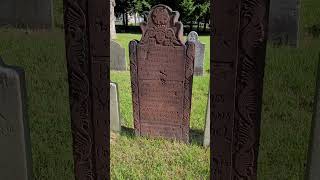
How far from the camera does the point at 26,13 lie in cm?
520

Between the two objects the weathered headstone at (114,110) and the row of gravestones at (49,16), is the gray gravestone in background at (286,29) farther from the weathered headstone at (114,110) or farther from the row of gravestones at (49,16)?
the weathered headstone at (114,110)

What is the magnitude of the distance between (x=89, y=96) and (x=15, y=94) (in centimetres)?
50

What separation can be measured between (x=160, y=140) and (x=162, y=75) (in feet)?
2.76

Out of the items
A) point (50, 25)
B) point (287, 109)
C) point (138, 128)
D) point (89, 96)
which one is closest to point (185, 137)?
point (138, 128)

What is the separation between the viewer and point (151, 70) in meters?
4.82

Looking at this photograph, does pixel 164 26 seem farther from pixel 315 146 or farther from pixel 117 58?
pixel 117 58

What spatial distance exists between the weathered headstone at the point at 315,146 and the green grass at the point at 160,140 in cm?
59

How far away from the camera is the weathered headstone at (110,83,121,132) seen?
5.01 metres

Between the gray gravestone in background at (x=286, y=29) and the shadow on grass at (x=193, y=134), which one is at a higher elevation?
the gray gravestone in background at (x=286, y=29)

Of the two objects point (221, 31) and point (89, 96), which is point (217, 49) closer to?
point (221, 31)

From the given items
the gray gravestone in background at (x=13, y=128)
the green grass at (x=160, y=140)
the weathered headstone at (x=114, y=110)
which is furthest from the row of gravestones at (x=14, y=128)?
the weathered headstone at (x=114, y=110)

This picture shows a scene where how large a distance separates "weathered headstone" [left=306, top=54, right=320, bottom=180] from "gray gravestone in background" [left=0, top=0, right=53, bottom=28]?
3.46 m

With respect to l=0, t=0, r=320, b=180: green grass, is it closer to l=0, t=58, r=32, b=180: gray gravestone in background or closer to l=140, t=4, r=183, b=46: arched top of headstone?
l=0, t=58, r=32, b=180: gray gravestone in background

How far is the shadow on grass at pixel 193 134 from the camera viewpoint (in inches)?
194
